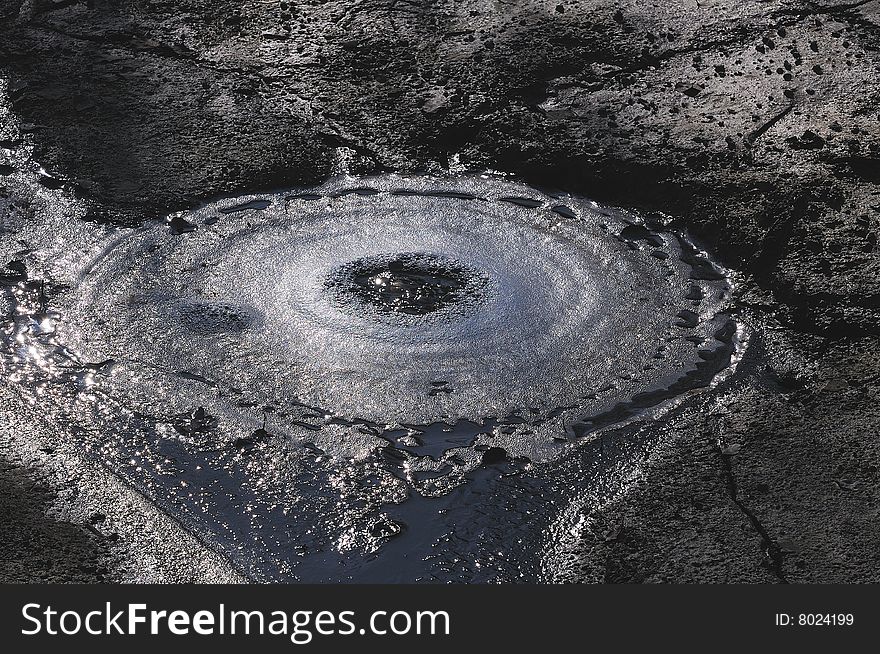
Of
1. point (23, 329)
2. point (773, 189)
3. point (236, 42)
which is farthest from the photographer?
point (236, 42)

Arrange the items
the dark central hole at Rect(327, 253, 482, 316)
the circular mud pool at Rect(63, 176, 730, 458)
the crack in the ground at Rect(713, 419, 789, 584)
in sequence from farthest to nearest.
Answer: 1. the dark central hole at Rect(327, 253, 482, 316)
2. the circular mud pool at Rect(63, 176, 730, 458)
3. the crack in the ground at Rect(713, 419, 789, 584)

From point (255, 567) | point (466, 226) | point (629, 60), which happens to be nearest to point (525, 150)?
point (466, 226)

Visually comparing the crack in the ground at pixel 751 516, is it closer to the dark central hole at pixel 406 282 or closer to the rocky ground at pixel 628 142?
the rocky ground at pixel 628 142

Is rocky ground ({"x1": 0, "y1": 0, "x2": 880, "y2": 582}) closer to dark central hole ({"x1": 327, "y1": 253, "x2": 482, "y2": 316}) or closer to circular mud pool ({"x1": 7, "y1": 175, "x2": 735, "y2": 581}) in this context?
circular mud pool ({"x1": 7, "y1": 175, "x2": 735, "y2": 581})

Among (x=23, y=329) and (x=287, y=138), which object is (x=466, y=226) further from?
(x=23, y=329)

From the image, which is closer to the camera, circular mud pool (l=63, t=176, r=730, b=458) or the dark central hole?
circular mud pool (l=63, t=176, r=730, b=458)

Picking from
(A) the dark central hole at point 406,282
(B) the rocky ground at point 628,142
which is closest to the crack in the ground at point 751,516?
(B) the rocky ground at point 628,142

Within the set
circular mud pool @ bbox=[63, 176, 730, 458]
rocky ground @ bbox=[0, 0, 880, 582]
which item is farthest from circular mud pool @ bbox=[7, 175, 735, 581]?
rocky ground @ bbox=[0, 0, 880, 582]

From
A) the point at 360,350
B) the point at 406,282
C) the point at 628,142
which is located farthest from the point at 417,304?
the point at 628,142
